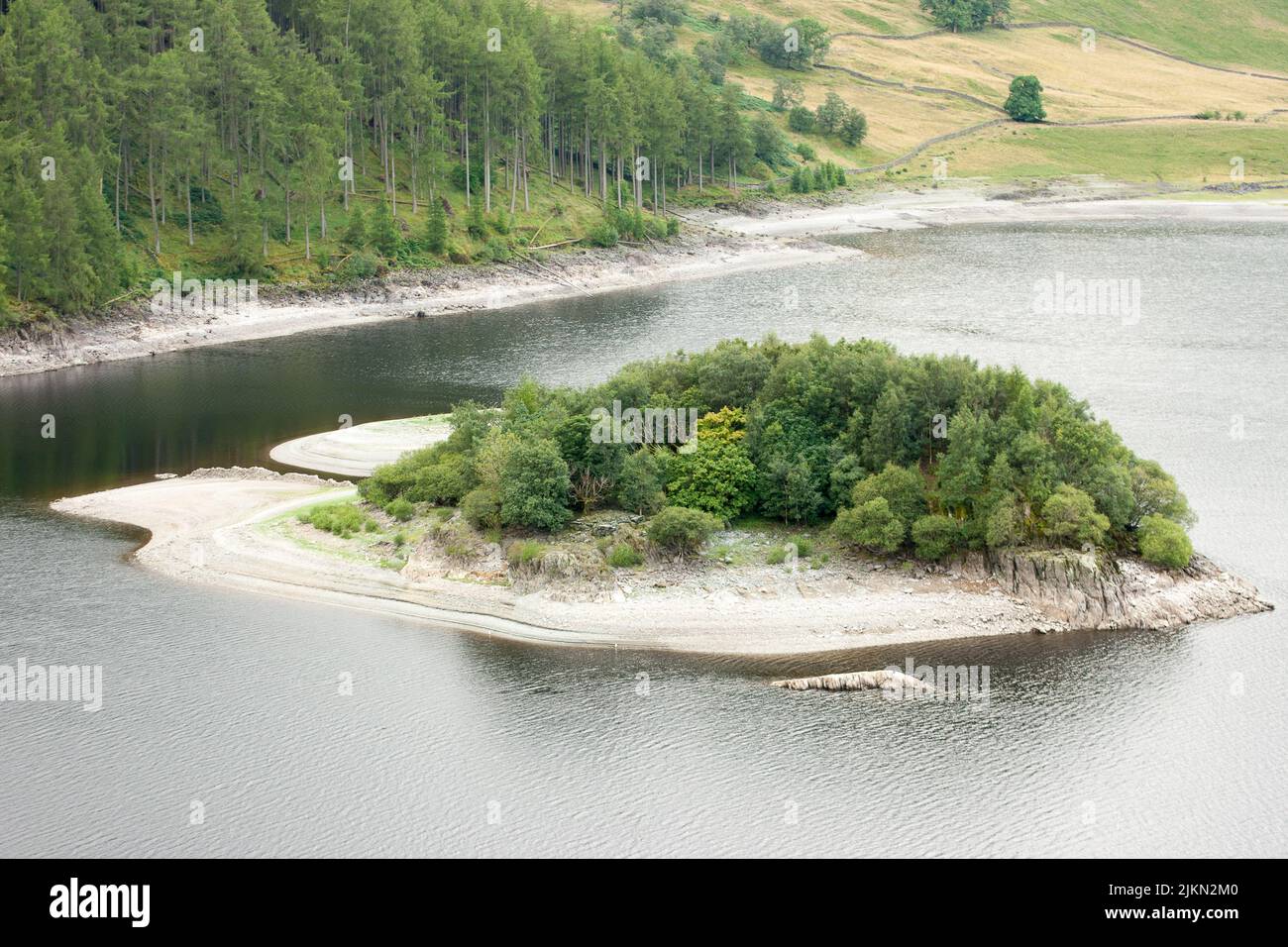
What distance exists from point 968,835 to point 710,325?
8558 centimetres

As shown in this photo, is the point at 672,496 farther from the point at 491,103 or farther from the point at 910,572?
the point at 491,103

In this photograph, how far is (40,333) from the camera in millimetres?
110750

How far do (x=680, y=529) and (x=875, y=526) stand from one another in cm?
871

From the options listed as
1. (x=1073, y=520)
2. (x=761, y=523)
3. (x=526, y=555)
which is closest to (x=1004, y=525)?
(x=1073, y=520)

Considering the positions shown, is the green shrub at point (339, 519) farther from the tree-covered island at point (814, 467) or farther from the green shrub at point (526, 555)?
the green shrub at point (526, 555)

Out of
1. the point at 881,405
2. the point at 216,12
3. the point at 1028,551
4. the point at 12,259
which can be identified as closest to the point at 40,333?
the point at 12,259

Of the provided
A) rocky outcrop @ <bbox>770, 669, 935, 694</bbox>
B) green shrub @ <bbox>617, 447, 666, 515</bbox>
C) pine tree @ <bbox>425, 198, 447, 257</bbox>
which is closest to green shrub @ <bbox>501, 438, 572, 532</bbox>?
green shrub @ <bbox>617, 447, 666, 515</bbox>

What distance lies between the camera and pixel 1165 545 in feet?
202

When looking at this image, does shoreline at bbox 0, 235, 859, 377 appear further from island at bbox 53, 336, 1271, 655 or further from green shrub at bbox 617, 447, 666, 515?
green shrub at bbox 617, 447, 666, 515

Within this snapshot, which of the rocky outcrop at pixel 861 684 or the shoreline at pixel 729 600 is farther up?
the shoreline at pixel 729 600

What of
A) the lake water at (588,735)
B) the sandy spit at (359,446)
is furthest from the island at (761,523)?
the sandy spit at (359,446)

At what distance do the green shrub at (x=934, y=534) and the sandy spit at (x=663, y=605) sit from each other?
1.27 meters

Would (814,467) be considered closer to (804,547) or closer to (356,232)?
(804,547)

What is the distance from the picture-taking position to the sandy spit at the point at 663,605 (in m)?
58.8
